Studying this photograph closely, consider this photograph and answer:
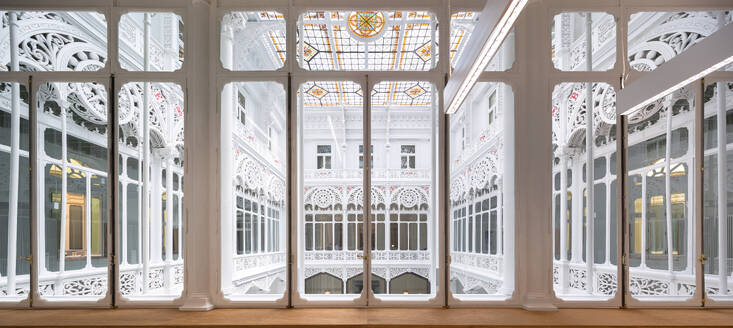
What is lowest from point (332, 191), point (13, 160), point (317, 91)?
point (332, 191)

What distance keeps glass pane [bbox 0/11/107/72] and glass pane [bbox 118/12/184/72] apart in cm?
67

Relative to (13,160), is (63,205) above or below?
below

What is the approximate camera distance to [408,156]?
62.1 ft

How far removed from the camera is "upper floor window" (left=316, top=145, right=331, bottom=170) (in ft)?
62.8

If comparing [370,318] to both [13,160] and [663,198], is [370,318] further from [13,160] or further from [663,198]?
[13,160]

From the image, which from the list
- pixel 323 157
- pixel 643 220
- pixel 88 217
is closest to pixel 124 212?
pixel 88 217

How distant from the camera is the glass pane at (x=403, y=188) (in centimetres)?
1736

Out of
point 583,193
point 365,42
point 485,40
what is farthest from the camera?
point 365,42

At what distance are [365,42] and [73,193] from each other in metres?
6.98

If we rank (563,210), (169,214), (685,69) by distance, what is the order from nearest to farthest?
(685,69), (563,210), (169,214)

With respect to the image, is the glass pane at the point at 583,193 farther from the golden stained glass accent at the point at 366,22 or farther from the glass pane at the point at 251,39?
the glass pane at the point at 251,39

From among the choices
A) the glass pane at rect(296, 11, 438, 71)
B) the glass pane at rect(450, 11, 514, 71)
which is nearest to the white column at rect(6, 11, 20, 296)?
the glass pane at rect(296, 11, 438, 71)

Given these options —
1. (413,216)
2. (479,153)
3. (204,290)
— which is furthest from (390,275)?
(204,290)

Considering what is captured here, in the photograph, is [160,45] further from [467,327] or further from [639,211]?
[639,211]
